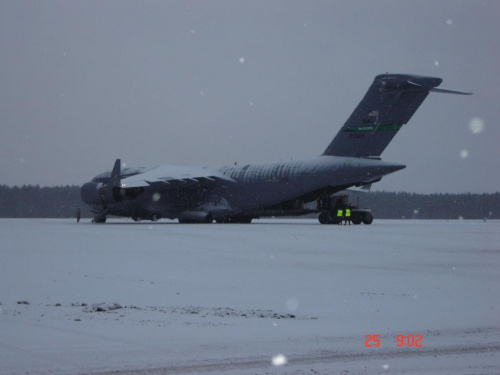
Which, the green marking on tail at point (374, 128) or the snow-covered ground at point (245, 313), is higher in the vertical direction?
the green marking on tail at point (374, 128)

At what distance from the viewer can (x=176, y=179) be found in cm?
4881

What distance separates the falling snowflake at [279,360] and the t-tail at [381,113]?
3755 centimetres

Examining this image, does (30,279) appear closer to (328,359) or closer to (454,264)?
(328,359)

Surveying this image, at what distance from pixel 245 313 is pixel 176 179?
3926 centimetres

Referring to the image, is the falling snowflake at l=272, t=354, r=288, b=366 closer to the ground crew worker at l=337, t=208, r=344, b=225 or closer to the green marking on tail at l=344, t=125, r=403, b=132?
the green marking on tail at l=344, t=125, r=403, b=132

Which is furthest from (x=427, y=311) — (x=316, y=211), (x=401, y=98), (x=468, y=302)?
(x=316, y=211)

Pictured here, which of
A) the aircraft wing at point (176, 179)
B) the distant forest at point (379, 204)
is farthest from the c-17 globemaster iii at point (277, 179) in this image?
the distant forest at point (379, 204)

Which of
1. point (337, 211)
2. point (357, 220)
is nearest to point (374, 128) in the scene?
point (337, 211)

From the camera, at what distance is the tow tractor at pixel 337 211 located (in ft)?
154

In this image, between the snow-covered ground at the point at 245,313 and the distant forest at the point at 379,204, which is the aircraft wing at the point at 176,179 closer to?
the snow-covered ground at the point at 245,313

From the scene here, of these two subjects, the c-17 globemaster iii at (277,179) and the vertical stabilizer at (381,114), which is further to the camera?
the c-17 globemaster iii at (277,179)

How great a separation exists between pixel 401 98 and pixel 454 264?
27.9 meters

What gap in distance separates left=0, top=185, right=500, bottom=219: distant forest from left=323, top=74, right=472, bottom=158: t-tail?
169 ft
